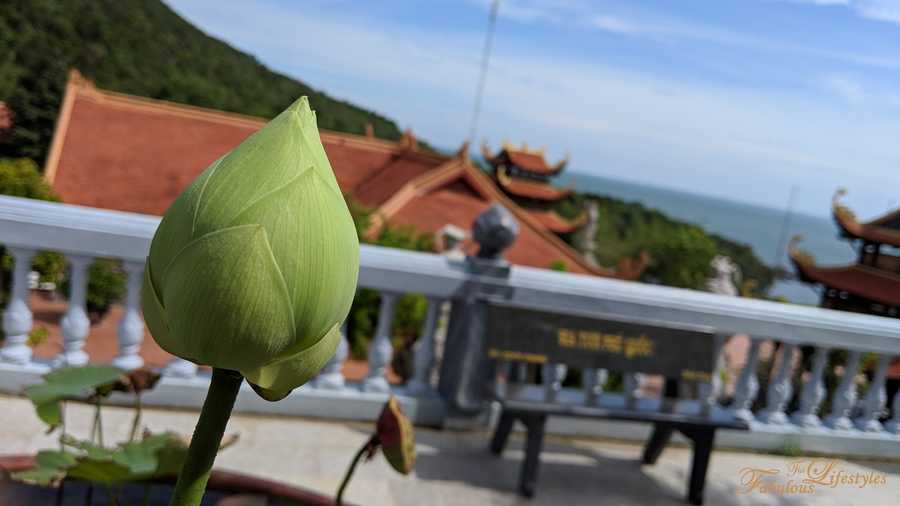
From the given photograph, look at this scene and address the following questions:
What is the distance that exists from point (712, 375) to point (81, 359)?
8.29ft

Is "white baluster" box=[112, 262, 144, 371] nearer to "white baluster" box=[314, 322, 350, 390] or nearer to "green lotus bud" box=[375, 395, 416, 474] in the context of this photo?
"white baluster" box=[314, 322, 350, 390]

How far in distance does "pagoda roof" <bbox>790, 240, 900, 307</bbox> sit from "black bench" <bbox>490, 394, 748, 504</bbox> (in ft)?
54.8

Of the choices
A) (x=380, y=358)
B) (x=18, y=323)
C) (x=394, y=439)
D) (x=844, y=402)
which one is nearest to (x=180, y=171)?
(x=18, y=323)

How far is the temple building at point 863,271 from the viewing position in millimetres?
17422

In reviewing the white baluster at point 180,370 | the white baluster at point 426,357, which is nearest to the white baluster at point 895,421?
the white baluster at point 426,357

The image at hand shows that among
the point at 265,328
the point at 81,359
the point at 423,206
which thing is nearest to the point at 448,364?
the point at 81,359

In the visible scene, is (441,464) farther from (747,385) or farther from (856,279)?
(856,279)

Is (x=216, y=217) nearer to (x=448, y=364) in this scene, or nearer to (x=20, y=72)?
(x=448, y=364)

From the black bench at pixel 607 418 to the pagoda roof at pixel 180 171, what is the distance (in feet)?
47.3

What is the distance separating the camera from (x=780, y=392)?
3.41m

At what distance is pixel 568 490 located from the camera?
2.83 metres

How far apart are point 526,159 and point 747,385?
30.2 m

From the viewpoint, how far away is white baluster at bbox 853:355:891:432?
340 cm

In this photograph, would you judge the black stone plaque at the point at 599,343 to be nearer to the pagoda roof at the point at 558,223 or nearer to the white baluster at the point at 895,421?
the white baluster at the point at 895,421
